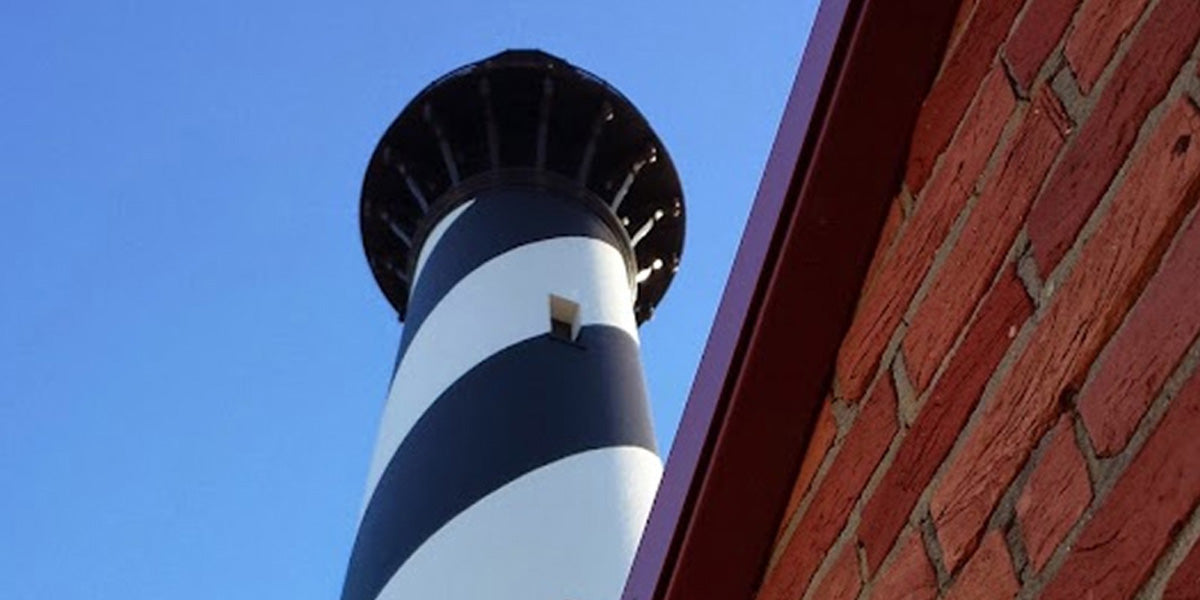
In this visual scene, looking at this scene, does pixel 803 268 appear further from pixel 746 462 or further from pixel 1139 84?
pixel 1139 84

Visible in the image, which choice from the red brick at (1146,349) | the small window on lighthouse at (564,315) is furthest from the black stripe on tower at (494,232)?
the red brick at (1146,349)

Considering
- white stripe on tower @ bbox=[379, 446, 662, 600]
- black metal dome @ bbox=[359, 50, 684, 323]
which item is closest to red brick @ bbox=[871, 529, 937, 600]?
white stripe on tower @ bbox=[379, 446, 662, 600]

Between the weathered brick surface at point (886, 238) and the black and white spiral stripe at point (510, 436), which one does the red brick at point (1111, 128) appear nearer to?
the weathered brick surface at point (886, 238)

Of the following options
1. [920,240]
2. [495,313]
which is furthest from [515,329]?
[920,240]

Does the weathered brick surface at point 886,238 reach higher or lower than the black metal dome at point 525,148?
lower

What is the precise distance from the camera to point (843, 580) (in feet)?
4.28

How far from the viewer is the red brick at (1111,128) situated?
1016mm

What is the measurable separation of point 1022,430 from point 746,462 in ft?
1.35

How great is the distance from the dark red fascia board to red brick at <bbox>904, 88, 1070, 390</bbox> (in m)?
0.16

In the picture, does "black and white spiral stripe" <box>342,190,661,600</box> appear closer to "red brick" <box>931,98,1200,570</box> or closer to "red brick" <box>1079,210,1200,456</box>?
"red brick" <box>931,98,1200,570</box>

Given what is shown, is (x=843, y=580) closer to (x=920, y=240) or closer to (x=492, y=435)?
(x=920, y=240)

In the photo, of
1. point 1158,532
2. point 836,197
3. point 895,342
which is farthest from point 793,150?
point 1158,532

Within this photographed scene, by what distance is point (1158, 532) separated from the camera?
887 millimetres

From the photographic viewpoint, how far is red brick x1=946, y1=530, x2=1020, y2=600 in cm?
104
